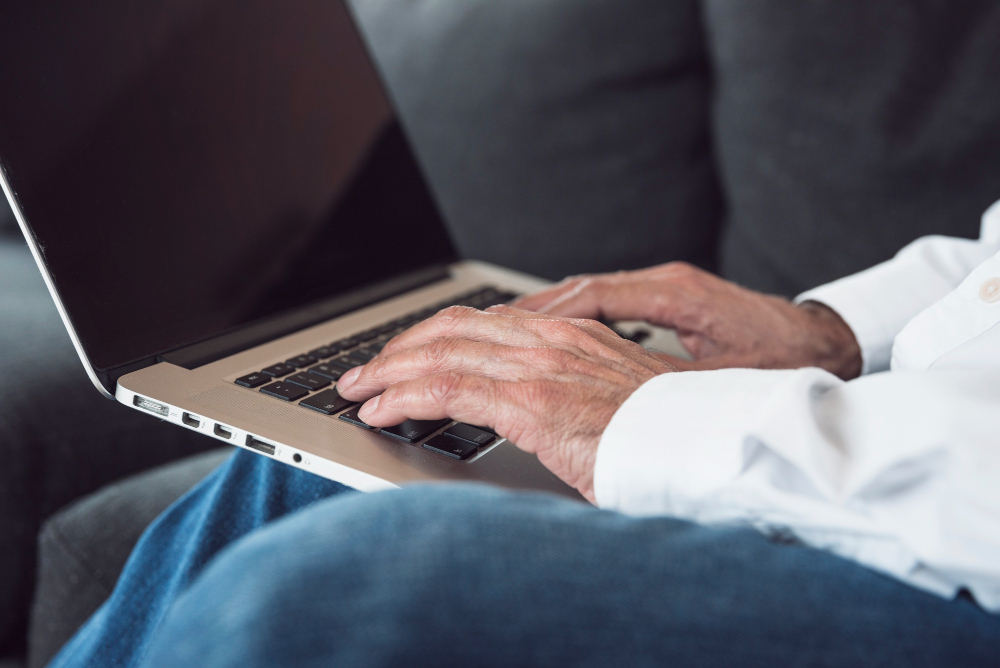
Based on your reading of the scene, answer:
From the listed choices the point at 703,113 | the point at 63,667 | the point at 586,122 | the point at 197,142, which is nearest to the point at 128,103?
the point at 197,142

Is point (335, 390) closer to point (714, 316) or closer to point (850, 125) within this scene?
point (714, 316)

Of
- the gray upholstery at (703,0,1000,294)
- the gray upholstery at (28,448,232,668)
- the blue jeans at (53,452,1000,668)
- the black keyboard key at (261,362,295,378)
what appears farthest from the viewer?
the gray upholstery at (703,0,1000,294)

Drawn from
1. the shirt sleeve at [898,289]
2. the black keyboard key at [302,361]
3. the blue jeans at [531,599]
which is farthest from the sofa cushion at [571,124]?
the blue jeans at [531,599]

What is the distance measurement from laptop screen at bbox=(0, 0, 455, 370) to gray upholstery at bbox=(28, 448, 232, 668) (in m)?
0.24

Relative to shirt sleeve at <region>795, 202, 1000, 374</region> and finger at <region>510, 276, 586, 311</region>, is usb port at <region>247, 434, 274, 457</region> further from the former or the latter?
shirt sleeve at <region>795, 202, 1000, 374</region>

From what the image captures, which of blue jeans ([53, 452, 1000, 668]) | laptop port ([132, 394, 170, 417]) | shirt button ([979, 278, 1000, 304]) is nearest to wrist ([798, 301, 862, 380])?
shirt button ([979, 278, 1000, 304])

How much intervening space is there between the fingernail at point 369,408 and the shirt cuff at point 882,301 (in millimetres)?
497

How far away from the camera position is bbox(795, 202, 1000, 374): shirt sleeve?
71 centimetres

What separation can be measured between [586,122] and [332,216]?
517 millimetres

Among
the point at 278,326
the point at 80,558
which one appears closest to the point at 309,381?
the point at 278,326

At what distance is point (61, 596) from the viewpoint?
67 cm

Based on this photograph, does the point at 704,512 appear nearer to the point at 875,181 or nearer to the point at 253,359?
the point at 253,359

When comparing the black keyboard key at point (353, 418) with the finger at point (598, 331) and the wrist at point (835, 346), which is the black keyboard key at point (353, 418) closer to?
the finger at point (598, 331)

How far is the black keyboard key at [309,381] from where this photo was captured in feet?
1.76
